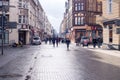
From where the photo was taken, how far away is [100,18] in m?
39.5

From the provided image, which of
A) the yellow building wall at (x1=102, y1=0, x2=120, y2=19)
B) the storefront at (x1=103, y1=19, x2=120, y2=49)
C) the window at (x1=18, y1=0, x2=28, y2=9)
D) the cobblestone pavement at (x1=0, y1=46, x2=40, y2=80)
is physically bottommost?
the cobblestone pavement at (x1=0, y1=46, x2=40, y2=80)

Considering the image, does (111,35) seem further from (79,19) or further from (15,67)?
(79,19)

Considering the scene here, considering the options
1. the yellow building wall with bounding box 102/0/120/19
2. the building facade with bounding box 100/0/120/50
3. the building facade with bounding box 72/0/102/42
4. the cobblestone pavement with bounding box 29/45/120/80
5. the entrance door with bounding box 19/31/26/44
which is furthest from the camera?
the building facade with bounding box 72/0/102/42

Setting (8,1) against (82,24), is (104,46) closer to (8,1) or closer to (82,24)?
(8,1)

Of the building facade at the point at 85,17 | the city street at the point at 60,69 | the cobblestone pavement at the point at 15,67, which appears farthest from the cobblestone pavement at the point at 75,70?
the building facade at the point at 85,17

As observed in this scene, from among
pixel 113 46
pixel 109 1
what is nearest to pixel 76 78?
pixel 113 46

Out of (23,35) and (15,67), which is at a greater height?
(23,35)

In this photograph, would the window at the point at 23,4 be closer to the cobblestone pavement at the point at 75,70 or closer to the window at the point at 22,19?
the window at the point at 22,19

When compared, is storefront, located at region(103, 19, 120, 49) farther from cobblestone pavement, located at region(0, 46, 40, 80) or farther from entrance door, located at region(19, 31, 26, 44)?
entrance door, located at region(19, 31, 26, 44)

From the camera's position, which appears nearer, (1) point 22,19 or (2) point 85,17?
(1) point 22,19

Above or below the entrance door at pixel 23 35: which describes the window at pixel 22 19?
above

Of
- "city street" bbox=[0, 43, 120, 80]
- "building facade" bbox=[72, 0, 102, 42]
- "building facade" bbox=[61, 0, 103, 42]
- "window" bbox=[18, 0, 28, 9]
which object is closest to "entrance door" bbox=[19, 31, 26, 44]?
"window" bbox=[18, 0, 28, 9]

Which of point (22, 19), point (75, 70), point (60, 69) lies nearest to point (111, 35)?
point (60, 69)

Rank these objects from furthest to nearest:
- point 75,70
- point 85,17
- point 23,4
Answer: point 85,17 < point 23,4 < point 75,70
